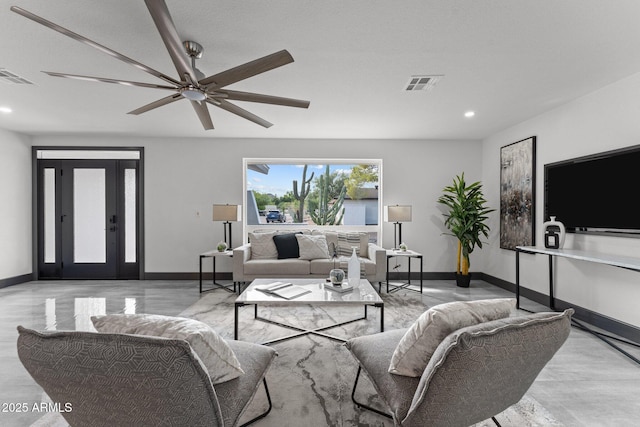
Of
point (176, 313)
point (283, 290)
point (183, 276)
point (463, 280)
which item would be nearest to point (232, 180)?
point (183, 276)

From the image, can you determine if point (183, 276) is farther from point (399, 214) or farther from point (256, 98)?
point (256, 98)

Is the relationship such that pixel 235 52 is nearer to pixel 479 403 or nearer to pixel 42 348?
pixel 42 348

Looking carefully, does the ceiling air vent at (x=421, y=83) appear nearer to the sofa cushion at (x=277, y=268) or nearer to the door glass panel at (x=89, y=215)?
the sofa cushion at (x=277, y=268)

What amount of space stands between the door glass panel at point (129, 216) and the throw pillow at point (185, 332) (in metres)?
5.01

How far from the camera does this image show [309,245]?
470 centimetres

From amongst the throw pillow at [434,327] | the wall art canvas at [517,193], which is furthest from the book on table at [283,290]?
the wall art canvas at [517,193]

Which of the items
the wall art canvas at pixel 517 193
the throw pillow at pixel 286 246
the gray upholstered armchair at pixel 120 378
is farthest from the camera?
the throw pillow at pixel 286 246

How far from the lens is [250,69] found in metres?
2.09

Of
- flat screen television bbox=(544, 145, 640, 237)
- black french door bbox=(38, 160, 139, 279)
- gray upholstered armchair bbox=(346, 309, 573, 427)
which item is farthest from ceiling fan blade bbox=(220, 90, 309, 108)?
black french door bbox=(38, 160, 139, 279)

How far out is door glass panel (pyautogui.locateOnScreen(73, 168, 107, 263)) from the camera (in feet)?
18.1

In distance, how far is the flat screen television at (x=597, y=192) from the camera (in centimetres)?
292

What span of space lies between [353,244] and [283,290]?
227 centimetres

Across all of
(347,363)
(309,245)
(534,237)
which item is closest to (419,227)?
(534,237)

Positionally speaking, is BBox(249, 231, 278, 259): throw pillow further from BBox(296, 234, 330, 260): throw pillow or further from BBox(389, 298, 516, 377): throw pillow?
BBox(389, 298, 516, 377): throw pillow
